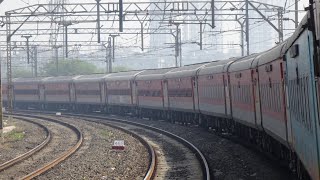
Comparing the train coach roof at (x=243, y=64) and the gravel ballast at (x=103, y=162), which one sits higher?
the train coach roof at (x=243, y=64)

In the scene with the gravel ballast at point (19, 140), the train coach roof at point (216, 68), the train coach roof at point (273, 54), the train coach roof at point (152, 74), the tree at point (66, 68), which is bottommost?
the gravel ballast at point (19, 140)

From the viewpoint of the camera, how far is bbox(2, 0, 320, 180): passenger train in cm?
686

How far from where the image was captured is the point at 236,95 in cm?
2242

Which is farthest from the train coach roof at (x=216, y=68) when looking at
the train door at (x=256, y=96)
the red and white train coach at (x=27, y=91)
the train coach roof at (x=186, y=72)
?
the red and white train coach at (x=27, y=91)

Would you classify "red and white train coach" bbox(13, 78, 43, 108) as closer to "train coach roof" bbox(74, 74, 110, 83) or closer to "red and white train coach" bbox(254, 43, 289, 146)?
"train coach roof" bbox(74, 74, 110, 83)

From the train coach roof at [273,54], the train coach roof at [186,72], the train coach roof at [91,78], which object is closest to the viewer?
the train coach roof at [273,54]

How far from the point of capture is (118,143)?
2180cm

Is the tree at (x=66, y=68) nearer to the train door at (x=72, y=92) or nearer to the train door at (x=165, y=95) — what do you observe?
the train door at (x=72, y=92)

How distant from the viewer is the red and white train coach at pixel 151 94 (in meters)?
37.2

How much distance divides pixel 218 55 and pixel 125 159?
170 meters

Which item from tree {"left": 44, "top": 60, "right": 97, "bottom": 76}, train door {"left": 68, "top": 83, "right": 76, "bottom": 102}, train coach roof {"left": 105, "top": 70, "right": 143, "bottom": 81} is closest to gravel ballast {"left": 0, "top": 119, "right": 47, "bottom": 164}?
train coach roof {"left": 105, "top": 70, "right": 143, "bottom": 81}

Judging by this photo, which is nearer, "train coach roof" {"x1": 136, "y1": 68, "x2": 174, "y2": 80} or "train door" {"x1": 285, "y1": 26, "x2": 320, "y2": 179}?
"train door" {"x1": 285, "y1": 26, "x2": 320, "y2": 179}

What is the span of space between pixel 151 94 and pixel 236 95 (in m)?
16.8

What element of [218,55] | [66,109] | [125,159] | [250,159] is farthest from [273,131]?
[218,55]
